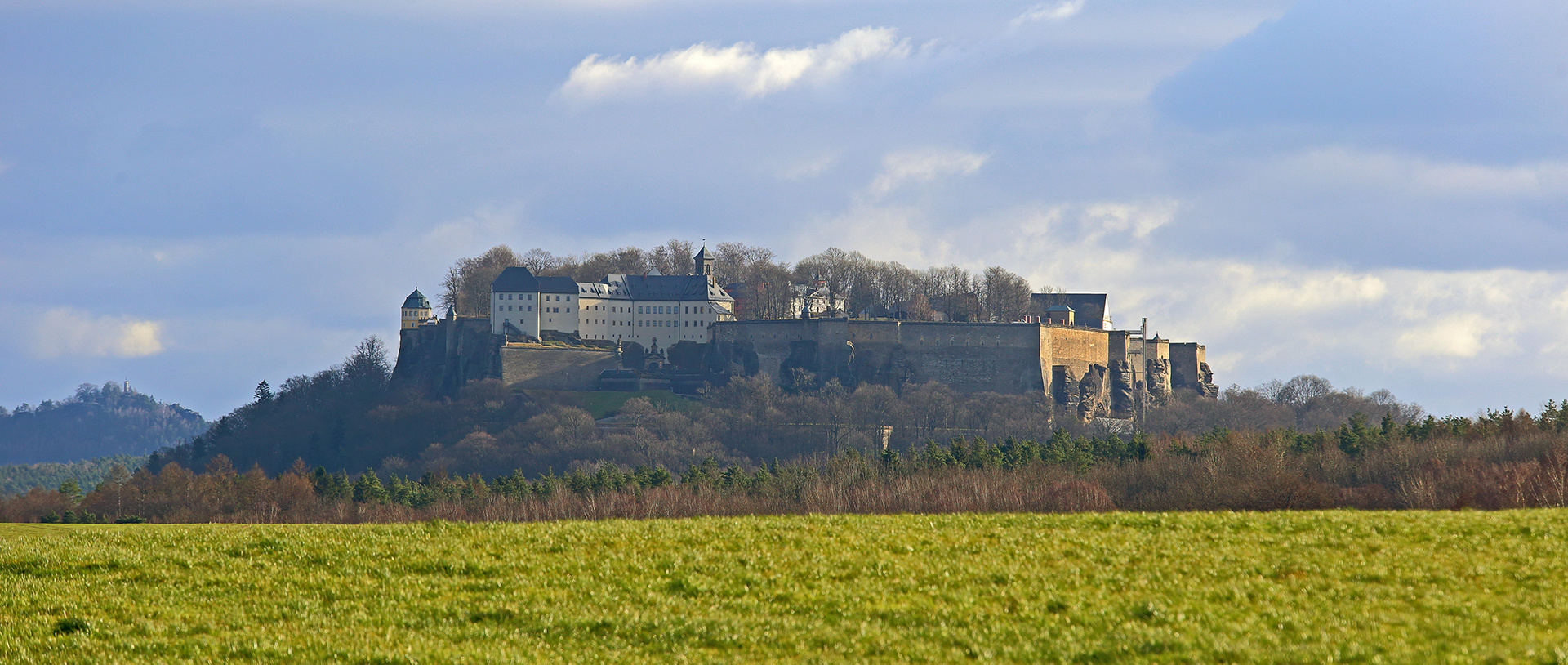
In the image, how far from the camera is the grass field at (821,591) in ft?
42.2

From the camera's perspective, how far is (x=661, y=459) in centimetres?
9350

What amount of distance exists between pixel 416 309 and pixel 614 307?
1845 centimetres

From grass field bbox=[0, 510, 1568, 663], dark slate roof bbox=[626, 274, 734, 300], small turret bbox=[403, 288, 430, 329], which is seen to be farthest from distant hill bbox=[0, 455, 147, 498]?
grass field bbox=[0, 510, 1568, 663]

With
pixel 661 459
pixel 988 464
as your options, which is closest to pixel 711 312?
pixel 661 459

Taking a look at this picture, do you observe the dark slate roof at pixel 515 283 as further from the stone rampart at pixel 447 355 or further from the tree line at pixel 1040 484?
the tree line at pixel 1040 484

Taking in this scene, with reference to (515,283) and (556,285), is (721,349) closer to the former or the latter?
(556,285)

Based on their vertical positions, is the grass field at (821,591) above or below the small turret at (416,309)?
below

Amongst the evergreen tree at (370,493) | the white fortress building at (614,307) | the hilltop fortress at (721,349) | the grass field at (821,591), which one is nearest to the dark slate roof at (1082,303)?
the hilltop fortress at (721,349)

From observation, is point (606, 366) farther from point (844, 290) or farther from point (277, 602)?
point (277, 602)

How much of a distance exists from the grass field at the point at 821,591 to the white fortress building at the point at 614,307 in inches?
3565

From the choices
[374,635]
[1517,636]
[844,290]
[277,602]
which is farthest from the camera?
[844,290]

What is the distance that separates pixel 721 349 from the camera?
110 metres

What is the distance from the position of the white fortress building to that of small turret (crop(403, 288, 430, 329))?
479 inches

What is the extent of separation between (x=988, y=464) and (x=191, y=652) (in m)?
50.8
